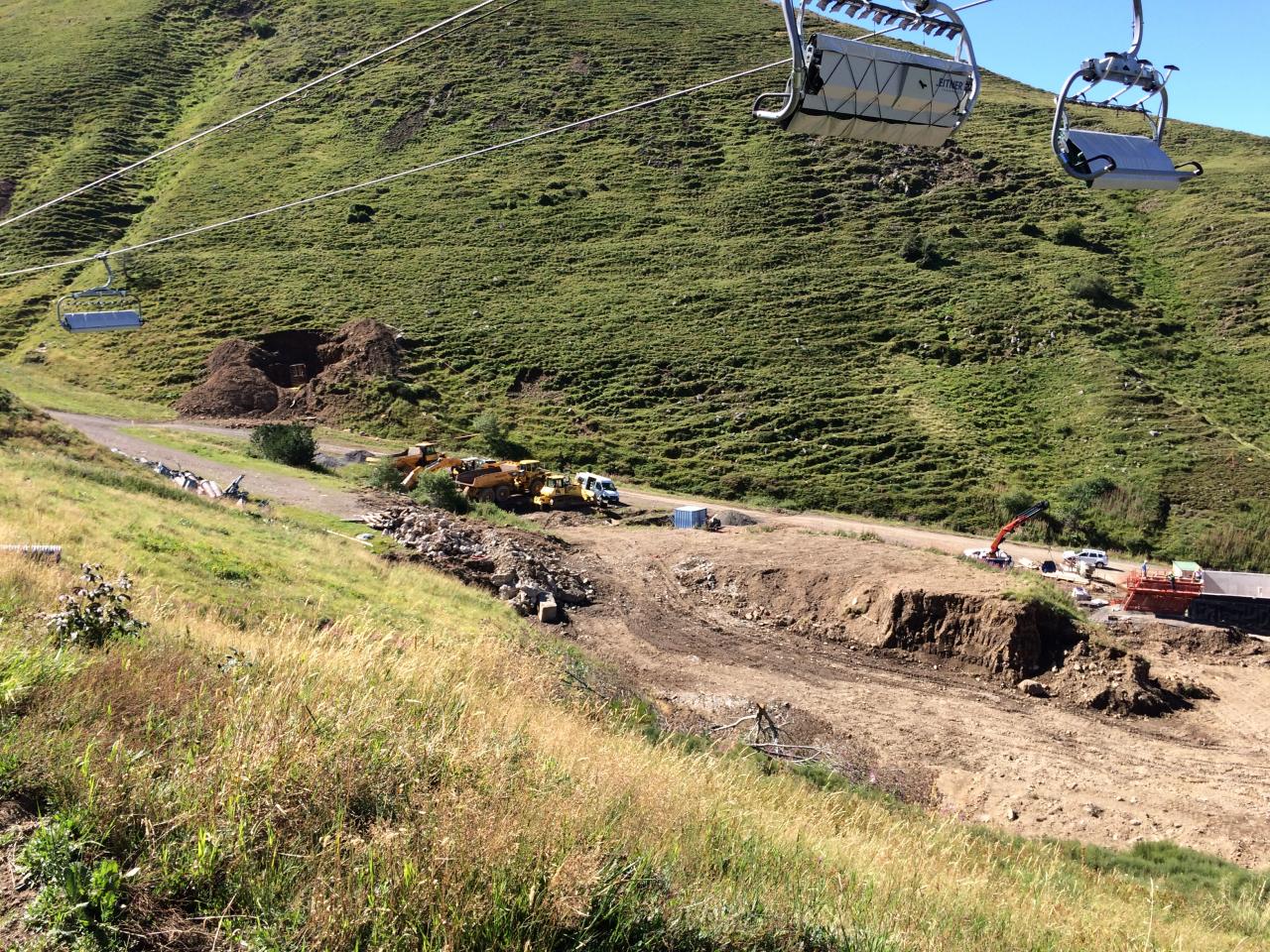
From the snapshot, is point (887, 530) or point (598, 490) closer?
point (598, 490)

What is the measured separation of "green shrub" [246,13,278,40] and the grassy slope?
117847mm

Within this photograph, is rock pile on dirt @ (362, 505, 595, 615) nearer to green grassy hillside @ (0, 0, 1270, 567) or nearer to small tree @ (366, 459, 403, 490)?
small tree @ (366, 459, 403, 490)

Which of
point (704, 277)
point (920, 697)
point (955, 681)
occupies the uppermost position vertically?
point (704, 277)

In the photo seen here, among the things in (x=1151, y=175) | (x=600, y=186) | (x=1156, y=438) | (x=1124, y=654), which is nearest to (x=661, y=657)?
(x=1124, y=654)

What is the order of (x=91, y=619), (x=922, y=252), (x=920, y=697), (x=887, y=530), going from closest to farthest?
(x=91, y=619) → (x=920, y=697) → (x=887, y=530) → (x=922, y=252)

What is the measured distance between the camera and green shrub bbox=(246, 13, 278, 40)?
104 m

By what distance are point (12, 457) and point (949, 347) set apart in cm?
4474

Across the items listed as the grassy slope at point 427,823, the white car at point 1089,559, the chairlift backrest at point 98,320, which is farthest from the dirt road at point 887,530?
the grassy slope at point 427,823

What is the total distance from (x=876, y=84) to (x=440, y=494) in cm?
2468

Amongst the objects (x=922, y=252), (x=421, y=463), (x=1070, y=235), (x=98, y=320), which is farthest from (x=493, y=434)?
(x=1070, y=235)

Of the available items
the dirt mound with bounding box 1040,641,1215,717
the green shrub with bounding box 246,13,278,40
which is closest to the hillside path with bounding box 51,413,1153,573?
the dirt mound with bounding box 1040,641,1215,717

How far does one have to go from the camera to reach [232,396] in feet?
161

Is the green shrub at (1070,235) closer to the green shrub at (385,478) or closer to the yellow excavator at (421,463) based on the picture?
the yellow excavator at (421,463)

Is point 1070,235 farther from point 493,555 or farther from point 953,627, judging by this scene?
point 493,555
